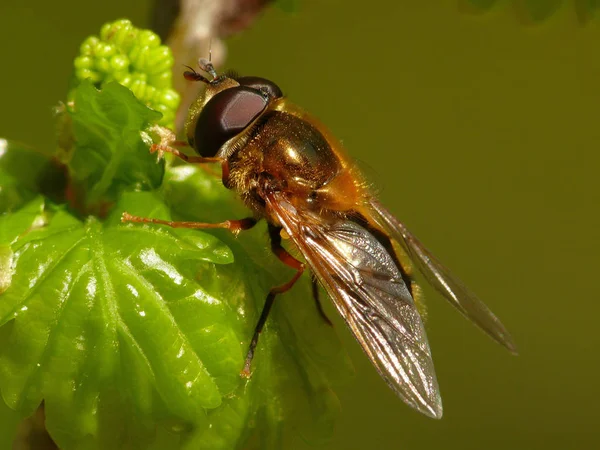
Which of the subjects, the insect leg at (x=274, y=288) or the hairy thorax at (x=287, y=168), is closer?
the insect leg at (x=274, y=288)

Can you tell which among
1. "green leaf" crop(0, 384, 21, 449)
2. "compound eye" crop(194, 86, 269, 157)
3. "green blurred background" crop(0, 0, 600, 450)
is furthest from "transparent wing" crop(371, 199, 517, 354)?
"green blurred background" crop(0, 0, 600, 450)

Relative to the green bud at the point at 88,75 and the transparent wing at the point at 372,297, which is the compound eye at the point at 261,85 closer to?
the transparent wing at the point at 372,297

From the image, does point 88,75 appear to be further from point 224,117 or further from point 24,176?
point 224,117

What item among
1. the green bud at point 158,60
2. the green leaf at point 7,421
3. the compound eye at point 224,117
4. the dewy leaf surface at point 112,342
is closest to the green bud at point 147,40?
the green bud at point 158,60

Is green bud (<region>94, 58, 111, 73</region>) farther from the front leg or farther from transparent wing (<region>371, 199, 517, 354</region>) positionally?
transparent wing (<region>371, 199, 517, 354</region>)

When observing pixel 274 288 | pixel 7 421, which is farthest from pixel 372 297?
pixel 7 421

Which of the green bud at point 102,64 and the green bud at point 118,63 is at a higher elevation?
the green bud at point 118,63
